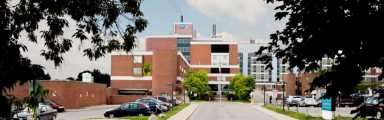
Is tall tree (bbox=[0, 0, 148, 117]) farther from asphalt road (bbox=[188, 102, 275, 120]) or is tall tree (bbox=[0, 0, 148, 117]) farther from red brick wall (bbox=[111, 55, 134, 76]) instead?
red brick wall (bbox=[111, 55, 134, 76])

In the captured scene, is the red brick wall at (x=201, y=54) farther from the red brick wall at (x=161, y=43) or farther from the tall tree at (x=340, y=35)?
the tall tree at (x=340, y=35)

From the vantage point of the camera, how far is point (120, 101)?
→ 236 ft

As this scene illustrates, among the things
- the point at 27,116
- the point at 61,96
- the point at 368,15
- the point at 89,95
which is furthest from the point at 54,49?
the point at 89,95

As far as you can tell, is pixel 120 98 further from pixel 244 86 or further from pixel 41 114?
pixel 41 114

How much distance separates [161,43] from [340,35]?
12271 cm

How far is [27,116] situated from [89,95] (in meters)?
32.8

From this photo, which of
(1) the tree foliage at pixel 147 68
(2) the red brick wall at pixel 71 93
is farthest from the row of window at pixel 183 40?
(2) the red brick wall at pixel 71 93

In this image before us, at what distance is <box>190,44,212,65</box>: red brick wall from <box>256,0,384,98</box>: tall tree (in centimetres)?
11122

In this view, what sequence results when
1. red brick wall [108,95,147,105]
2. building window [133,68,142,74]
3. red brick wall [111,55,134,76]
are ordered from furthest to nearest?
red brick wall [111,55,134,76]
building window [133,68,142,74]
red brick wall [108,95,147,105]

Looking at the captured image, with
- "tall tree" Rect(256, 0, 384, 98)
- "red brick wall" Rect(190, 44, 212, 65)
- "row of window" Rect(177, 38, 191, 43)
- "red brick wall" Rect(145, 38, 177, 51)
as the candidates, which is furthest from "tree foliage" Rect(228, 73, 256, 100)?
"tall tree" Rect(256, 0, 384, 98)

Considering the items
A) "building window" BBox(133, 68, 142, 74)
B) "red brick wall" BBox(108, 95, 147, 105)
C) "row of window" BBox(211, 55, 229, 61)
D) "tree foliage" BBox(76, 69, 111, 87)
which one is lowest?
"red brick wall" BBox(108, 95, 147, 105)

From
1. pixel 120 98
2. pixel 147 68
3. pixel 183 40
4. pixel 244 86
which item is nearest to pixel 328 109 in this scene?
pixel 120 98

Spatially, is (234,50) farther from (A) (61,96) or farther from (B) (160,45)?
(A) (61,96)

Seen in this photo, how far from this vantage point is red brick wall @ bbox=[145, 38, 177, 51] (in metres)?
126
